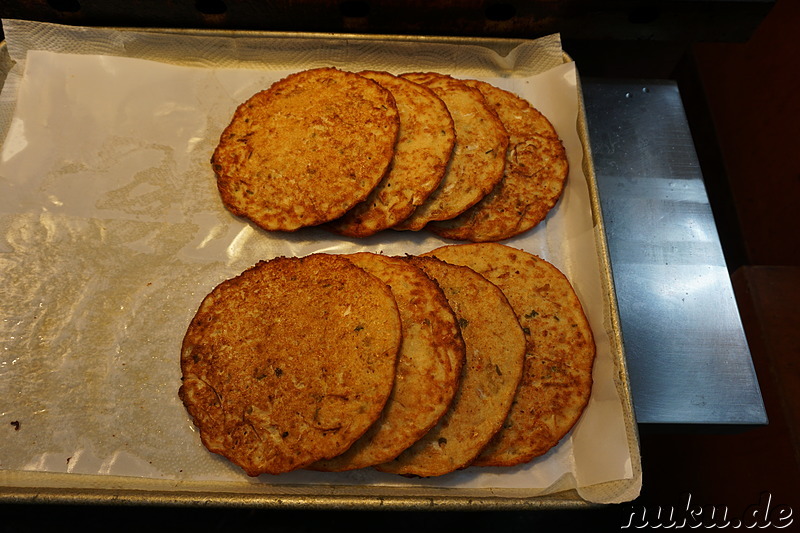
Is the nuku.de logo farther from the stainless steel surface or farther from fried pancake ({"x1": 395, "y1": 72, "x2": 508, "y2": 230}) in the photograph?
fried pancake ({"x1": 395, "y1": 72, "x2": 508, "y2": 230})

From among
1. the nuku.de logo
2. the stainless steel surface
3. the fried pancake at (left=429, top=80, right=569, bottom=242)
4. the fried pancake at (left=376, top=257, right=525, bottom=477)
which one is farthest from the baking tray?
the nuku.de logo

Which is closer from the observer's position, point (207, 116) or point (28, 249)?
point (28, 249)

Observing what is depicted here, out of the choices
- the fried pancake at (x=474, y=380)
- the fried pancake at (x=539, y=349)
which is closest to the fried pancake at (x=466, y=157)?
the fried pancake at (x=539, y=349)

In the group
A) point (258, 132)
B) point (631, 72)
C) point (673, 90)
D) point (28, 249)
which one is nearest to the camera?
point (28, 249)

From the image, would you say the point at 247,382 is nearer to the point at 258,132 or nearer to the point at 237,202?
the point at 237,202

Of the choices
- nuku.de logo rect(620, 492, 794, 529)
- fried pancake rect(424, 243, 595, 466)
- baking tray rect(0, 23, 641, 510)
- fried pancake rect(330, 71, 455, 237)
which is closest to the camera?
baking tray rect(0, 23, 641, 510)

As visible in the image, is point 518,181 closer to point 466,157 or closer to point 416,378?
point 466,157

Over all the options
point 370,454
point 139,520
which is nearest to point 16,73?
point 139,520
